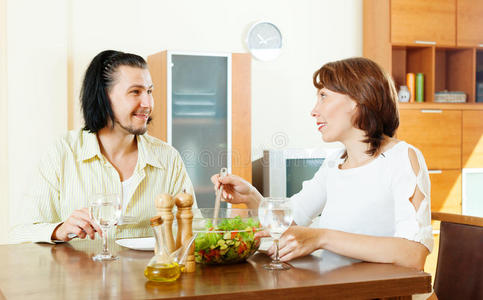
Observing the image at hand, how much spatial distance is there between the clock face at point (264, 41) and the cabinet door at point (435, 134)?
3.75 feet

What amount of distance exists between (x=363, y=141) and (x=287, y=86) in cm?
274

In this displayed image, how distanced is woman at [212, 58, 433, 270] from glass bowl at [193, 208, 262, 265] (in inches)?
5.5

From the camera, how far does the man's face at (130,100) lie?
95.0 inches

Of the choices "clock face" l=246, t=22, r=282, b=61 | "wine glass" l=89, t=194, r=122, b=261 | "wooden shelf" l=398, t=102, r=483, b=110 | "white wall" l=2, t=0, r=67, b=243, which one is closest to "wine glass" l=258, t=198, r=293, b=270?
"wine glass" l=89, t=194, r=122, b=261

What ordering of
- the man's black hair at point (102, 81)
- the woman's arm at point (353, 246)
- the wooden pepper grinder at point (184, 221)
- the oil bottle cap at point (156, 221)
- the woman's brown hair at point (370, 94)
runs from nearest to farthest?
the oil bottle cap at point (156, 221), the wooden pepper grinder at point (184, 221), the woman's arm at point (353, 246), the woman's brown hair at point (370, 94), the man's black hair at point (102, 81)

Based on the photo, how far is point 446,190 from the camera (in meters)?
4.65

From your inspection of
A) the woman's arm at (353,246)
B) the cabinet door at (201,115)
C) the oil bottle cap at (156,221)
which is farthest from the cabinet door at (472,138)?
the oil bottle cap at (156,221)

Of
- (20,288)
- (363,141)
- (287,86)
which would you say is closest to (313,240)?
(363,141)

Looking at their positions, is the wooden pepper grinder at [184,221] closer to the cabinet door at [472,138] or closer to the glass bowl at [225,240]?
the glass bowl at [225,240]

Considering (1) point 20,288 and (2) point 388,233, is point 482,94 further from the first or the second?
(1) point 20,288

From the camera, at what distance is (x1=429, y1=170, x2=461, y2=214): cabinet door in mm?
4629

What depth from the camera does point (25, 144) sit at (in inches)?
153

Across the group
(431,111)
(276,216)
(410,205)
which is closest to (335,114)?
(410,205)

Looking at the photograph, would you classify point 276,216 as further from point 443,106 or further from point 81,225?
point 443,106
